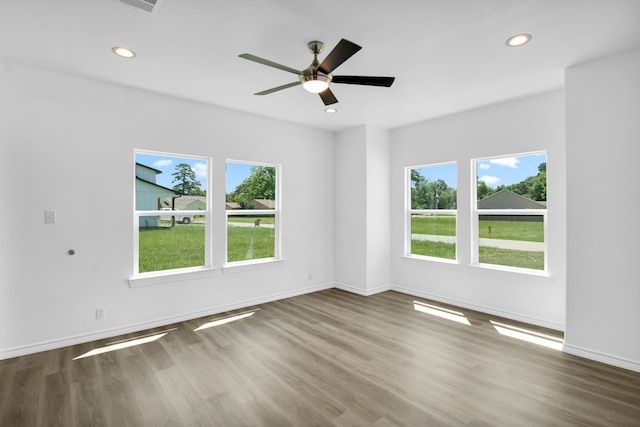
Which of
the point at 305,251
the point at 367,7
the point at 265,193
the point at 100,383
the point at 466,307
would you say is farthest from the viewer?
the point at 305,251

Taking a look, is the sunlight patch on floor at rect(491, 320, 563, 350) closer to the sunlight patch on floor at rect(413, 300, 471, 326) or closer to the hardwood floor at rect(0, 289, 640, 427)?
the hardwood floor at rect(0, 289, 640, 427)

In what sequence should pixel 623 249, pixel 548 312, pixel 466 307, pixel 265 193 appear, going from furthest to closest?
pixel 265 193
pixel 466 307
pixel 548 312
pixel 623 249

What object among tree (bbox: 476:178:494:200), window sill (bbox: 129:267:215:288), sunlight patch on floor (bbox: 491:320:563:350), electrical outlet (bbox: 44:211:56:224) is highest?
tree (bbox: 476:178:494:200)

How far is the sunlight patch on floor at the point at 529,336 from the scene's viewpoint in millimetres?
3293

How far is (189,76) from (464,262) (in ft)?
14.0

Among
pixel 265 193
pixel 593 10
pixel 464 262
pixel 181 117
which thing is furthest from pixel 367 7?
pixel 464 262

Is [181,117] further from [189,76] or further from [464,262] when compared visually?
[464,262]

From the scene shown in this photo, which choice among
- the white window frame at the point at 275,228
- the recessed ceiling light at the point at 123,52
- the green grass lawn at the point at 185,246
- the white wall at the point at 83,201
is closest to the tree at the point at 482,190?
the white window frame at the point at 275,228

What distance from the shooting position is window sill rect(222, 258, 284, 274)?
14.6 feet

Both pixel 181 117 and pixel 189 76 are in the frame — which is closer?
pixel 189 76

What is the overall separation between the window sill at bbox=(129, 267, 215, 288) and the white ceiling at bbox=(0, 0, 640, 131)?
2.18 metres

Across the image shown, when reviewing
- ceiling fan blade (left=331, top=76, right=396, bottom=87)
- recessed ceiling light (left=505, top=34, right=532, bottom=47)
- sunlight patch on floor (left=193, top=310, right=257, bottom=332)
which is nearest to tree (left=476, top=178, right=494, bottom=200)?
recessed ceiling light (left=505, top=34, right=532, bottom=47)

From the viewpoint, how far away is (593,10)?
2.17m

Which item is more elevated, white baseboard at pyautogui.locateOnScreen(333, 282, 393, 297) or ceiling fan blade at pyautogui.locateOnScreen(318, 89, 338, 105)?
ceiling fan blade at pyautogui.locateOnScreen(318, 89, 338, 105)
